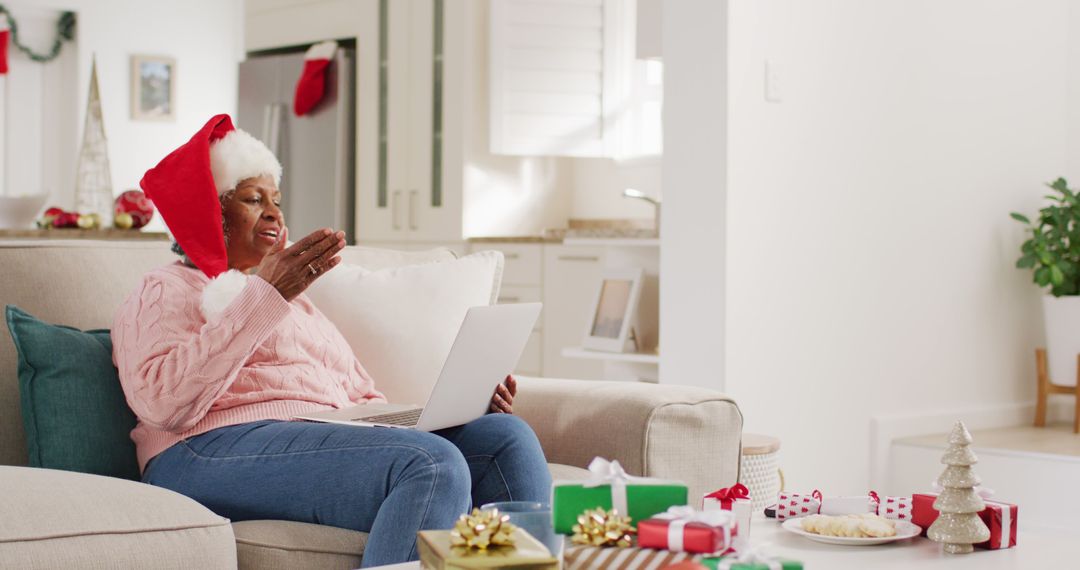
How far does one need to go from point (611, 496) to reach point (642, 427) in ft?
2.85

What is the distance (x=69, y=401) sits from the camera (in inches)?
77.9

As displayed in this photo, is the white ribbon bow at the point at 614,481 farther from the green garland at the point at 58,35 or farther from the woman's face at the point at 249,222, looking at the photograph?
the green garland at the point at 58,35

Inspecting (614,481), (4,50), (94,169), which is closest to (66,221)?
(94,169)

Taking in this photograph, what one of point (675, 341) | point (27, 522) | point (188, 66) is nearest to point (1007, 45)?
point (675, 341)

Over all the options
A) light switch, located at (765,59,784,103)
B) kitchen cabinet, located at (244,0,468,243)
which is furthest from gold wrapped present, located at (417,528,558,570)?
kitchen cabinet, located at (244,0,468,243)

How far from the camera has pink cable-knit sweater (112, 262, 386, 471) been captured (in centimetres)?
189

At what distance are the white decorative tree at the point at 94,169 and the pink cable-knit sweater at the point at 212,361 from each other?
14.0 ft

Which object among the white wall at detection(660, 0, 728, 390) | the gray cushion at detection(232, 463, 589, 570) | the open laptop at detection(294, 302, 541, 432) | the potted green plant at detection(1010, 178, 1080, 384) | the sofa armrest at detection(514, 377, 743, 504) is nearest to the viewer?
the gray cushion at detection(232, 463, 589, 570)

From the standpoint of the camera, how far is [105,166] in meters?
6.87

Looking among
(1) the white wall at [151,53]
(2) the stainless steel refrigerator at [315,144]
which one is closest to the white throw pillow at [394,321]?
(2) the stainless steel refrigerator at [315,144]

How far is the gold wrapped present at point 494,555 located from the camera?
1.17m

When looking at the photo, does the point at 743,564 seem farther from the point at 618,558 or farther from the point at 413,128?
the point at 413,128

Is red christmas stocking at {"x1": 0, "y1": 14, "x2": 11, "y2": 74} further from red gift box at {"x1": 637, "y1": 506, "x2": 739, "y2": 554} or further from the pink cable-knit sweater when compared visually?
red gift box at {"x1": 637, "y1": 506, "x2": 739, "y2": 554}

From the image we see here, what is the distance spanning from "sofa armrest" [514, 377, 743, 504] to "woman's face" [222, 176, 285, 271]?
0.54 m
